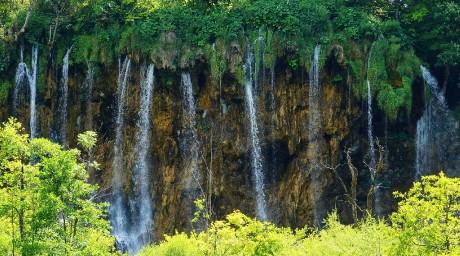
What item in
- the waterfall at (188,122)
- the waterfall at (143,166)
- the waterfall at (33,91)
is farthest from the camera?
the waterfall at (33,91)

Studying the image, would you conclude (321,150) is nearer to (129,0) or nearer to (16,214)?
(129,0)

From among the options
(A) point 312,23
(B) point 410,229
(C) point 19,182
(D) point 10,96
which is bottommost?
(B) point 410,229

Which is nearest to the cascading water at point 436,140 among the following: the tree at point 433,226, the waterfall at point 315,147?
the waterfall at point 315,147

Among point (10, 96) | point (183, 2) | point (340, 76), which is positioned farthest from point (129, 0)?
point (340, 76)

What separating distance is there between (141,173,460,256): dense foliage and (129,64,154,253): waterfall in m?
5.84

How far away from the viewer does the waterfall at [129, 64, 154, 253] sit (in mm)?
27281

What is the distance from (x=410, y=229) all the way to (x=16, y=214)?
954 cm

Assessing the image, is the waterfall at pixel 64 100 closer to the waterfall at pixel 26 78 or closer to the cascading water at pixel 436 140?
the waterfall at pixel 26 78

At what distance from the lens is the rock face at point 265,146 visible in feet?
88.3

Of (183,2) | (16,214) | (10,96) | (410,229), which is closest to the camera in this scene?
(410,229)

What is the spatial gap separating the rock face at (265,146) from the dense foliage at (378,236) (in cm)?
610

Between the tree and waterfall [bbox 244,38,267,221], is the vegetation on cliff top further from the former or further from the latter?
the tree

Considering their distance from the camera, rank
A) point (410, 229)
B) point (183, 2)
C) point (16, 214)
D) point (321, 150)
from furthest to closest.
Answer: point (183, 2), point (321, 150), point (16, 214), point (410, 229)

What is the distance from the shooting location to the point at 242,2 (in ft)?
96.8
